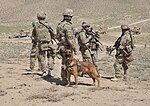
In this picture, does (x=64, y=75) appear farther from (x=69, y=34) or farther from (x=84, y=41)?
(x=84, y=41)

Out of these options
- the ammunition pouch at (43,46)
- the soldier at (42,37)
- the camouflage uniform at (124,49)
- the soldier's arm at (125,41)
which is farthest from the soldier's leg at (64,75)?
the soldier's arm at (125,41)

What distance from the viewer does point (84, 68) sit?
1121 centimetres

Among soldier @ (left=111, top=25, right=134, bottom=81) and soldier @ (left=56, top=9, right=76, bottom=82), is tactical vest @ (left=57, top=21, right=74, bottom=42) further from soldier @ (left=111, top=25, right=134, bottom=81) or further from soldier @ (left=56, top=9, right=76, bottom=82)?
soldier @ (left=111, top=25, right=134, bottom=81)

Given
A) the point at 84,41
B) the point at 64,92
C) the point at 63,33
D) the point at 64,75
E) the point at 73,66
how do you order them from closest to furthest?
1. the point at 64,92
2. the point at 73,66
3. the point at 63,33
4. the point at 64,75
5. the point at 84,41

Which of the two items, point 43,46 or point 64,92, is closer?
point 64,92

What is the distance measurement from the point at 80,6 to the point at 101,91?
240ft

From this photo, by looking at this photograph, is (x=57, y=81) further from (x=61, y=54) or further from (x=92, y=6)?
(x=92, y=6)

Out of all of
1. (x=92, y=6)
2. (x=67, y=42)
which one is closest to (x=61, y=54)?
(x=67, y=42)

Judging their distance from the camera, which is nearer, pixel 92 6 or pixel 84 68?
pixel 84 68

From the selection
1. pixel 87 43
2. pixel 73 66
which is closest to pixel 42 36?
pixel 87 43

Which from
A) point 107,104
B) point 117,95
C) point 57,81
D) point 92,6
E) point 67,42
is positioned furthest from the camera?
point 92,6

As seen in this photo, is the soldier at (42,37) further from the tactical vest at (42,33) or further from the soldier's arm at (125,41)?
the soldier's arm at (125,41)

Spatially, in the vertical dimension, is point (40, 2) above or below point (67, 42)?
above

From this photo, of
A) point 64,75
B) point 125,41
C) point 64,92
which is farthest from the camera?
point 125,41
